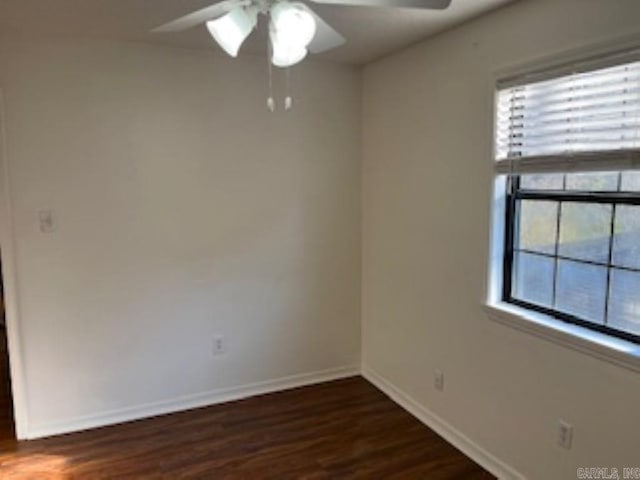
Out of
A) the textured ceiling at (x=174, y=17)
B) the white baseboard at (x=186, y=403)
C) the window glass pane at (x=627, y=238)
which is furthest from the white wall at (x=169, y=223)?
the window glass pane at (x=627, y=238)

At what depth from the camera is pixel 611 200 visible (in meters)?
1.97

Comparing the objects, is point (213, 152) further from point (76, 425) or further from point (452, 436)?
point (452, 436)

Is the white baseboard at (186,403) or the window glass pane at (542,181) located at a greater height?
the window glass pane at (542,181)

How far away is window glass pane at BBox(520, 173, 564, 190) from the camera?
2217 millimetres

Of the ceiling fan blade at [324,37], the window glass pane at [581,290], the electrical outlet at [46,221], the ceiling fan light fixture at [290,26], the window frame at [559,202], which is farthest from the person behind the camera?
the electrical outlet at [46,221]

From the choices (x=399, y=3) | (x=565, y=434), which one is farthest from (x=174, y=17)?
(x=565, y=434)

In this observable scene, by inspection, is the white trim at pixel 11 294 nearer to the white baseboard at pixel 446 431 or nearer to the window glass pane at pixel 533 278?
the white baseboard at pixel 446 431

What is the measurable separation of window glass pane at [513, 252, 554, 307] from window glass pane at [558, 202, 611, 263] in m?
0.13

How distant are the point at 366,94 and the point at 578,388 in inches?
90.5

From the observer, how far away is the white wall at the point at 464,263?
2.02 m

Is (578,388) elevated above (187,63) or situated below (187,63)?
below

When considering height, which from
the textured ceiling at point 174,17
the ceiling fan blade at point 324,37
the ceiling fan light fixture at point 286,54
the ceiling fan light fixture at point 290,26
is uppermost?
the textured ceiling at point 174,17

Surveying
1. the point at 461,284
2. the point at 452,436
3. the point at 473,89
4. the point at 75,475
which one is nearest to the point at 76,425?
the point at 75,475

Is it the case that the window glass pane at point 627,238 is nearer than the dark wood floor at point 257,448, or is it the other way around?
the window glass pane at point 627,238
